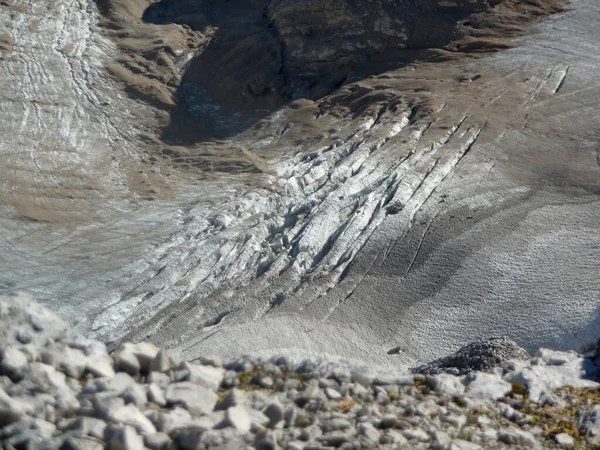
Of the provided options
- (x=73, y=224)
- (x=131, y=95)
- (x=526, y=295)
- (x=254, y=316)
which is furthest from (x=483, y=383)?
(x=131, y=95)

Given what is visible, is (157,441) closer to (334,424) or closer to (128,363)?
(128,363)

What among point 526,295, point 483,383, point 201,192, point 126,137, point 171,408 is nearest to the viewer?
point 171,408

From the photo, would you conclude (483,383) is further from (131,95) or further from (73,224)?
(131,95)

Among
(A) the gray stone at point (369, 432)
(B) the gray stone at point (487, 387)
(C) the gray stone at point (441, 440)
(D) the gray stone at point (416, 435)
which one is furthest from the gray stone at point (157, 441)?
(B) the gray stone at point (487, 387)

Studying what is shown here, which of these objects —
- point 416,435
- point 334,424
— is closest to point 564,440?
point 416,435

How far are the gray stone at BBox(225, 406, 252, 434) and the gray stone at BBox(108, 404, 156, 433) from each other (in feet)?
1.46

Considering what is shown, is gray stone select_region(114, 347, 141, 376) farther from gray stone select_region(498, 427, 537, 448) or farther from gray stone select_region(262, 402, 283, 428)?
gray stone select_region(498, 427, 537, 448)

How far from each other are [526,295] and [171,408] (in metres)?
6.40

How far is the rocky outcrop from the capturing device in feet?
13.8

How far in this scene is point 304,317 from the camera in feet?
32.8

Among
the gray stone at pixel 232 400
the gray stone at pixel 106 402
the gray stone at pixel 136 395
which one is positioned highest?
the gray stone at pixel 106 402

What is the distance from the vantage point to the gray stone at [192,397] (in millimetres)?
4535

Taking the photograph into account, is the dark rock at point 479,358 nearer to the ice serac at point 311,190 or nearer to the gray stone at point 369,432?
the ice serac at point 311,190

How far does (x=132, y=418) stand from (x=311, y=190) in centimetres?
930
